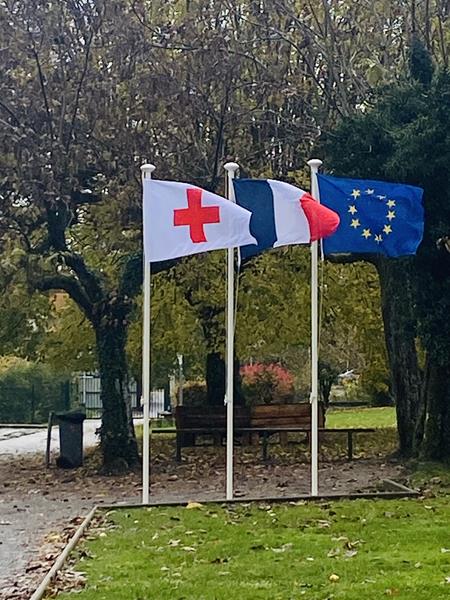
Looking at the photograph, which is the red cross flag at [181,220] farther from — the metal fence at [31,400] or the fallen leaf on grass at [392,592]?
the metal fence at [31,400]

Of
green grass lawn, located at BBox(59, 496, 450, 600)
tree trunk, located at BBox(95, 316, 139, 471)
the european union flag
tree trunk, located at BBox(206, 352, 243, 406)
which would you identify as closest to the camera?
green grass lawn, located at BBox(59, 496, 450, 600)

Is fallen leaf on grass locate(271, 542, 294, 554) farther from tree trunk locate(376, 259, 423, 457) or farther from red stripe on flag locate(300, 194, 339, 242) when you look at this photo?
tree trunk locate(376, 259, 423, 457)

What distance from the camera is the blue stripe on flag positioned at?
13172 mm

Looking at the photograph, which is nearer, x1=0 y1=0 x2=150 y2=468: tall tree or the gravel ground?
the gravel ground

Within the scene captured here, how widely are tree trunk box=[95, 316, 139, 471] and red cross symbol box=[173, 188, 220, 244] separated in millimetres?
5717

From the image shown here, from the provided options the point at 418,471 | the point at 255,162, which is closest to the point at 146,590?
the point at 418,471

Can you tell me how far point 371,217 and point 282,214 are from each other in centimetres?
125

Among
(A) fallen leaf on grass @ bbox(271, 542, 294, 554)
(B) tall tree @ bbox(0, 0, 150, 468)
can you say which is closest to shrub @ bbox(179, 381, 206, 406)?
(B) tall tree @ bbox(0, 0, 150, 468)

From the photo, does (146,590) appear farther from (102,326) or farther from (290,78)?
(290,78)

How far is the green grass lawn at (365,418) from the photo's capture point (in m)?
30.8

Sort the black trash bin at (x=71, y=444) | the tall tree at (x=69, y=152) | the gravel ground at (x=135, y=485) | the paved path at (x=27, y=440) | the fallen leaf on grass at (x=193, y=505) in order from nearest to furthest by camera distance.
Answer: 1. the gravel ground at (x=135, y=485)
2. the fallen leaf on grass at (x=193, y=505)
3. the tall tree at (x=69, y=152)
4. the black trash bin at (x=71, y=444)
5. the paved path at (x=27, y=440)

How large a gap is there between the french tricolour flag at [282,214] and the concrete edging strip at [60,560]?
4.27m

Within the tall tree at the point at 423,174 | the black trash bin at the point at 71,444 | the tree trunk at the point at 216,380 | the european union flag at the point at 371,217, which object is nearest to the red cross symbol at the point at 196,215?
the european union flag at the point at 371,217

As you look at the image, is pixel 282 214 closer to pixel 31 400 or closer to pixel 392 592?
pixel 392 592
